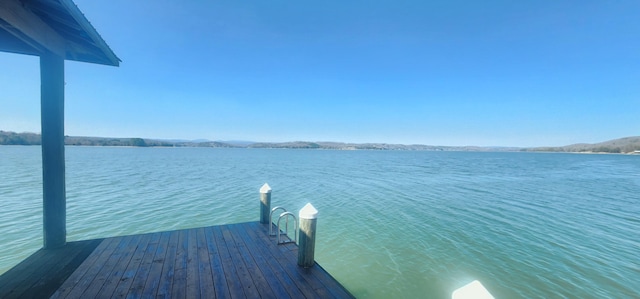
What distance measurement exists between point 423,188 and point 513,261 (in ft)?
35.7

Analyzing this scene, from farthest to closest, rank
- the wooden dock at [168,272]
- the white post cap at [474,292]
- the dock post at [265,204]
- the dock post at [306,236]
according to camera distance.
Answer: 1. the dock post at [265,204]
2. the dock post at [306,236]
3. the wooden dock at [168,272]
4. the white post cap at [474,292]

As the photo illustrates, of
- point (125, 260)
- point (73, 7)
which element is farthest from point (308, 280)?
point (73, 7)

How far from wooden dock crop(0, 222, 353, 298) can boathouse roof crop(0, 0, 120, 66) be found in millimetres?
3168

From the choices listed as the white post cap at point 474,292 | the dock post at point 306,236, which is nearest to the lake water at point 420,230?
the dock post at point 306,236

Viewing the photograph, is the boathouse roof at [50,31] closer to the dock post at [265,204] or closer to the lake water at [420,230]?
the dock post at [265,204]

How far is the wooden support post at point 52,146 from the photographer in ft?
12.5

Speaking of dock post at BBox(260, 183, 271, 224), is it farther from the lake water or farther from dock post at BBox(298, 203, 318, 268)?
dock post at BBox(298, 203, 318, 268)

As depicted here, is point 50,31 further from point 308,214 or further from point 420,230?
point 420,230

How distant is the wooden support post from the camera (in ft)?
12.5

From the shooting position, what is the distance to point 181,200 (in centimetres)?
1188

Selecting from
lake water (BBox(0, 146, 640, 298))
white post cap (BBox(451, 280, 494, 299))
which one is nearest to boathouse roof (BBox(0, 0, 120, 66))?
white post cap (BBox(451, 280, 494, 299))

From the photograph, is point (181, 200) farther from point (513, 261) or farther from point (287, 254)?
point (513, 261)

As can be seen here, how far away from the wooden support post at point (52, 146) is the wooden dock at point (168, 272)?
403mm

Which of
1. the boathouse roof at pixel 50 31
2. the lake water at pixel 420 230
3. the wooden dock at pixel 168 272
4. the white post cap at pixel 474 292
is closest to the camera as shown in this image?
the white post cap at pixel 474 292
